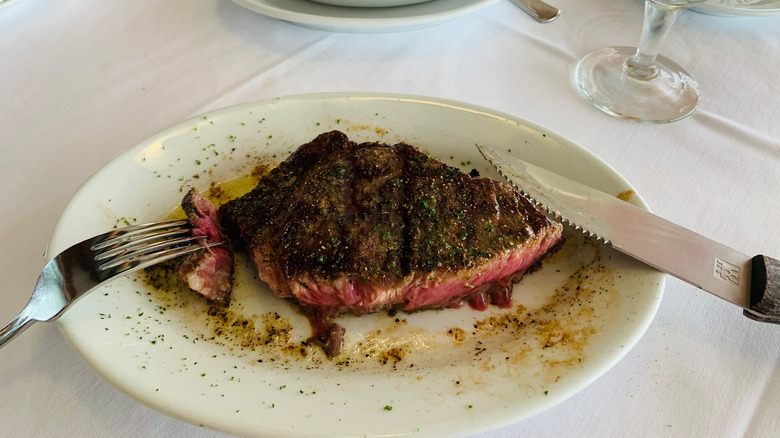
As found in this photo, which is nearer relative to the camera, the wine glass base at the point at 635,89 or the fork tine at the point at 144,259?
the fork tine at the point at 144,259

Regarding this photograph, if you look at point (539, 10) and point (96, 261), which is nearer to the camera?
point (96, 261)

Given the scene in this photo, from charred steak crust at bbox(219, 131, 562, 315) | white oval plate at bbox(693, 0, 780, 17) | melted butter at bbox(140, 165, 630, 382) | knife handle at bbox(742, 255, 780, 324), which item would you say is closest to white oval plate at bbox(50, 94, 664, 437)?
melted butter at bbox(140, 165, 630, 382)

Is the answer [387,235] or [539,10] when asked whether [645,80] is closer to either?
[539,10]

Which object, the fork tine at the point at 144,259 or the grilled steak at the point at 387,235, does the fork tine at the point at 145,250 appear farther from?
the grilled steak at the point at 387,235

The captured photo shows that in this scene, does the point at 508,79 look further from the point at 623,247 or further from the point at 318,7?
the point at 623,247

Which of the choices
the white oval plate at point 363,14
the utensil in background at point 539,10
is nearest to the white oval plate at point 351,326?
the white oval plate at point 363,14

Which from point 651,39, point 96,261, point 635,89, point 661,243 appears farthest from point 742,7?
point 96,261

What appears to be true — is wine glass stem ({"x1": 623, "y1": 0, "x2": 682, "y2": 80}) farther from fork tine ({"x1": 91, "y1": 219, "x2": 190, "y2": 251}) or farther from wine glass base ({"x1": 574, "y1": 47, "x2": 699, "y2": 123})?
fork tine ({"x1": 91, "y1": 219, "x2": 190, "y2": 251})
